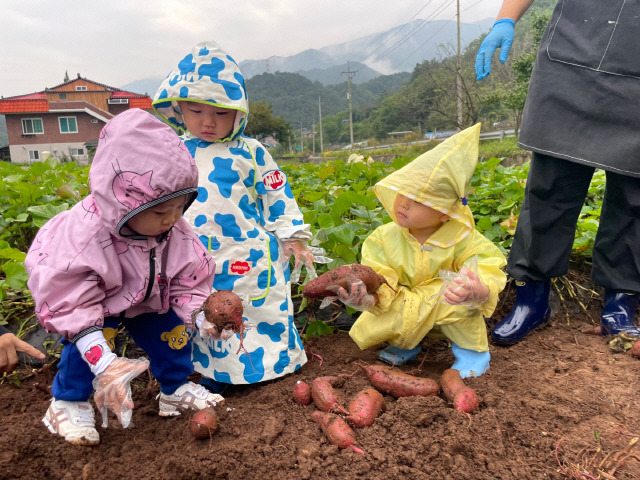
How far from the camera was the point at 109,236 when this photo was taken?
1.56 meters

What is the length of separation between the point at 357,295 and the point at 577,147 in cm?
128

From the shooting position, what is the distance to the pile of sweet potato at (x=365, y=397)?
63.6 inches

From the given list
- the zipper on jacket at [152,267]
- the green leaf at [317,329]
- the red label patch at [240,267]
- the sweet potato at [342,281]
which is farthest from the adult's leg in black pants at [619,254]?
the zipper on jacket at [152,267]

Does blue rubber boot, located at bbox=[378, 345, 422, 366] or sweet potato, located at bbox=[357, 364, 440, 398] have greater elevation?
sweet potato, located at bbox=[357, 364, 440, 398]

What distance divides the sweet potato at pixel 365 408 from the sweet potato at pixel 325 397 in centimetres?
4

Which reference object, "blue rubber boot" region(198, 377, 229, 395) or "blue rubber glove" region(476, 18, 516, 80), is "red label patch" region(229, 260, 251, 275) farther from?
"blue rubber glove" region(476, 18, 516, 80)

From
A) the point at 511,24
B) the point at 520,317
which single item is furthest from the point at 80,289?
the point at 511,24

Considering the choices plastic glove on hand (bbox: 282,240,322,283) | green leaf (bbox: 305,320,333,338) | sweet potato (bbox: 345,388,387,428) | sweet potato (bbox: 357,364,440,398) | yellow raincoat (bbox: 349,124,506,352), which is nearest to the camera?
sweet potato (bbox: 345,388,387,428)

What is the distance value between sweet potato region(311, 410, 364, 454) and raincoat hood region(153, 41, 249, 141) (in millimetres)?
1320

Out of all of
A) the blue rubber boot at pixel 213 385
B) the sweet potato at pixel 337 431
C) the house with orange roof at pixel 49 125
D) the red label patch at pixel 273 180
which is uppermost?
the house with orange roof at pixel 49 125

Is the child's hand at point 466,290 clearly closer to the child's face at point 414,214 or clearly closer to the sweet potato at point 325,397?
the child's face at point 414,214

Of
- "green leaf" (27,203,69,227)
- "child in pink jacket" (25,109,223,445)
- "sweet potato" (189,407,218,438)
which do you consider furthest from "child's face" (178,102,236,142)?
"green leaf" (27,203,69,227)

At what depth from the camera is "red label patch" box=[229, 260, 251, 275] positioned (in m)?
2.17

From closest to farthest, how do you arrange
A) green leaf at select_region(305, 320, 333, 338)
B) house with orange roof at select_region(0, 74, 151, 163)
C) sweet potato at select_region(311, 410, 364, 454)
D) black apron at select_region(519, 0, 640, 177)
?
1. sweet potato at select_region(311, 410, 364, 454)
2. black apron at select_region(519, 0, 640, 177)
3. green leaf at select_region(305, 320, 333, 338)
4. house with orange roof at select_region(0, 74, 151, 163)
